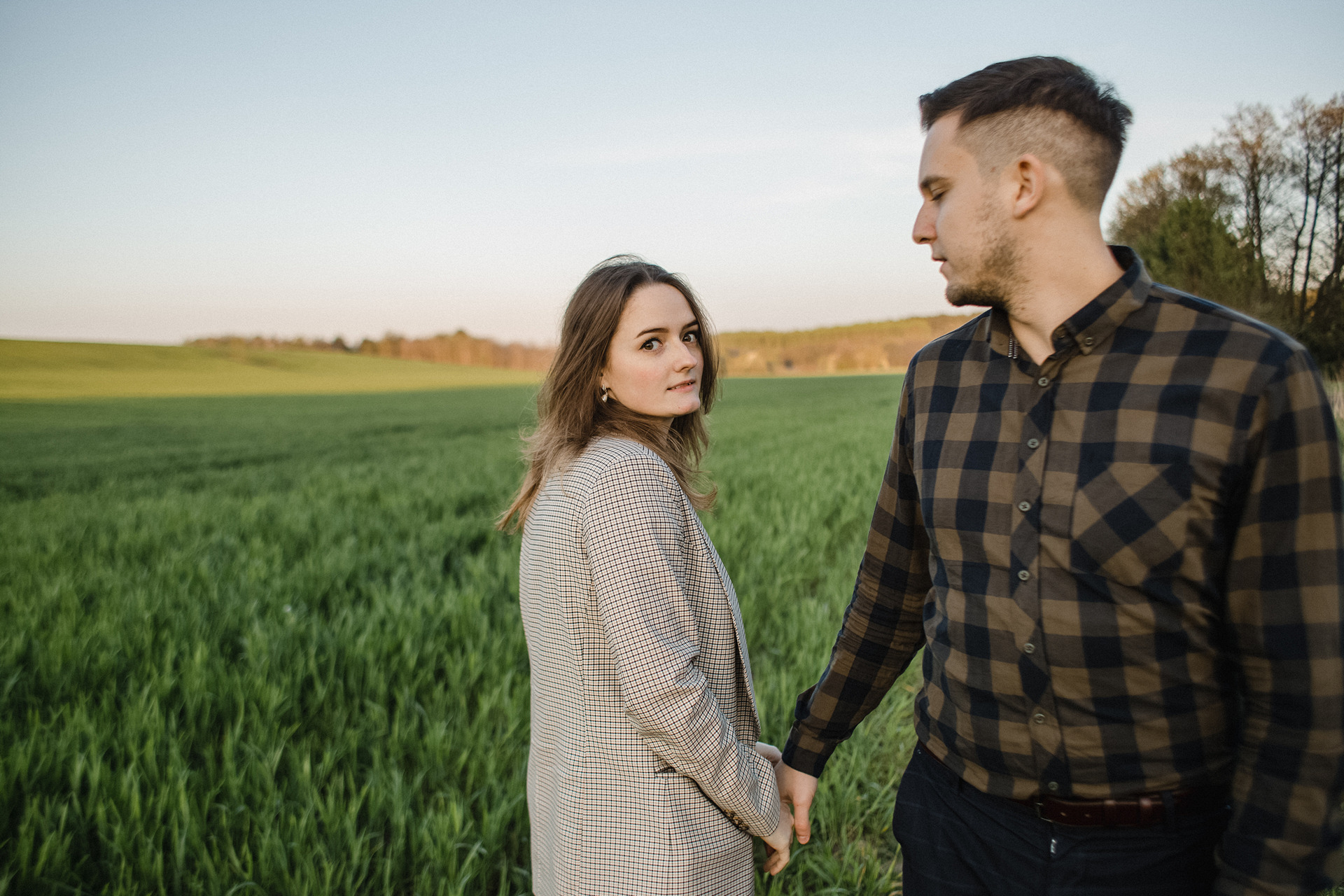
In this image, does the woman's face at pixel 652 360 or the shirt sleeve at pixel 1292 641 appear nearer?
the shirt sleeve at pixel 1292 641

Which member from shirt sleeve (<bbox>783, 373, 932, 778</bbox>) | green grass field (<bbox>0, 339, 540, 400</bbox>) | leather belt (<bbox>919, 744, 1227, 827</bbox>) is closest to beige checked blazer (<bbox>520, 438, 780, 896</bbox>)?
shirt sleeve (<bbox>783, 373, 932, 778</bbox>)

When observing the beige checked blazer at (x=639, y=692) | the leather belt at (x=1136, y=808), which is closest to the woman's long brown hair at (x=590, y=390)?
the beige checked blazer at (x=639, y=692)

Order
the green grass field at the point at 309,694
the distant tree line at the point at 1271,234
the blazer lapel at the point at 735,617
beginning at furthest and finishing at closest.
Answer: the distant tree line at the point at 1271,234
the green grass field at the point at 309,694
the blazer lapel at the point at 735,617

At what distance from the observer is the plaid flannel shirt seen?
3.54 ft

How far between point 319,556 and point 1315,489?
601cm

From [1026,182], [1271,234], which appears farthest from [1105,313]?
[1271,234]

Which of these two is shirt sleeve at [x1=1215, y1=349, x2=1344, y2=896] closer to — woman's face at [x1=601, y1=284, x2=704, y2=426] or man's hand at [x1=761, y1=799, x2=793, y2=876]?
man's hand at [x1=761, y1=799, x2=793, y2=876]

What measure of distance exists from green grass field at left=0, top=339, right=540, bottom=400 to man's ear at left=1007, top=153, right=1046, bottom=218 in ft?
93.8

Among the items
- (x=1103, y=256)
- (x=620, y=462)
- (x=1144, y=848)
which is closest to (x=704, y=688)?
(x=620, y=462)

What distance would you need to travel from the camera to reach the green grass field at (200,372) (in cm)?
3394

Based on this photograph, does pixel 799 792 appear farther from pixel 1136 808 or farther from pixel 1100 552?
pixel 1100 552

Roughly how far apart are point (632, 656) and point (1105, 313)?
0.99 metres

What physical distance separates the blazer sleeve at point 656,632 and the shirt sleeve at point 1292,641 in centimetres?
80

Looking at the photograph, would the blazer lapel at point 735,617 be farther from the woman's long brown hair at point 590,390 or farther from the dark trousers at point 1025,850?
the dark trousers at point 1025,850
